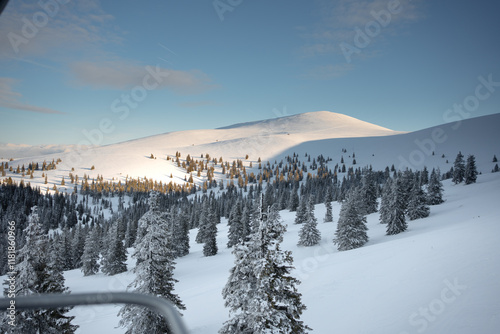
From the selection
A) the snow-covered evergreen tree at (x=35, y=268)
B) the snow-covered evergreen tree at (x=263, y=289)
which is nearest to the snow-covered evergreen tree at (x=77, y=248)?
the snow-covered evergreen tree at (x=35, y=268)

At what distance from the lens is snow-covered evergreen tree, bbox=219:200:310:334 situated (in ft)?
28.7

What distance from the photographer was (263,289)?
895 centimetres

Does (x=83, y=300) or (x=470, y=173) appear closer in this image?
(x=83, y=300)

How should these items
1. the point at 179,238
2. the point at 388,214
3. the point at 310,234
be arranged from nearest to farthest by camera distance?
the point at 310,234, the point at 388,214, the point at 179,238

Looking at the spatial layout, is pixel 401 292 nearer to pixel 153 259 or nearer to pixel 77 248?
pixel 153 259

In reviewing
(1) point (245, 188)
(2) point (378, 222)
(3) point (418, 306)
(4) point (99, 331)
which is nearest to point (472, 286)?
(3) point (418, 306)

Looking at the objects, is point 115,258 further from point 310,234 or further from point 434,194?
point 434,194

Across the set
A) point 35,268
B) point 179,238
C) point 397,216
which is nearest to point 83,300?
point 35,268

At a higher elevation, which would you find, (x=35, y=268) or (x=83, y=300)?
(x=83, y=300)

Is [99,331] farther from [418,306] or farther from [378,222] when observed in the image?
[378,222]

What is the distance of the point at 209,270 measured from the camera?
31906 millimetres

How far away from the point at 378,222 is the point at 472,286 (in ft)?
107

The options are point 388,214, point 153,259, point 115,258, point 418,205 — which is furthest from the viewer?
point 115,258

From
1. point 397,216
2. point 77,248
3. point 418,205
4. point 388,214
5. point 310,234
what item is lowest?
point 77,248
